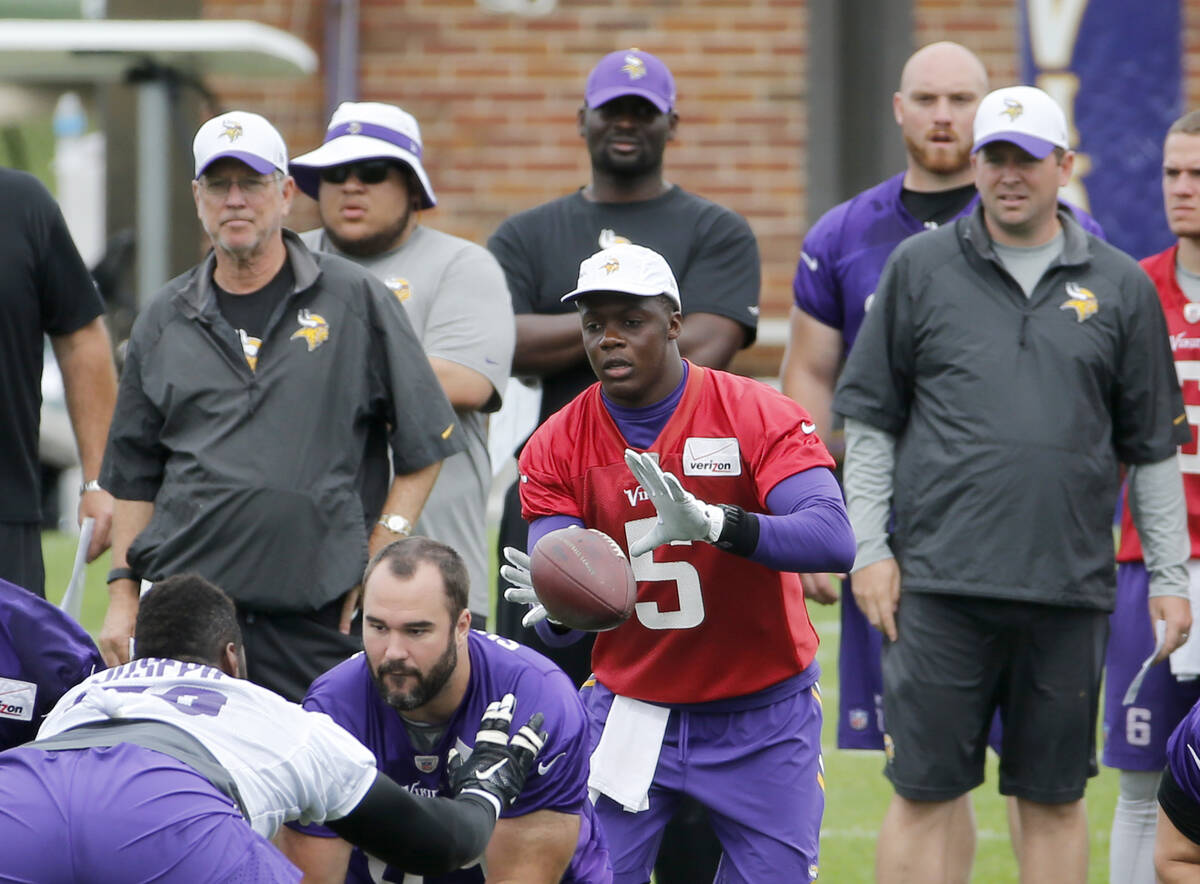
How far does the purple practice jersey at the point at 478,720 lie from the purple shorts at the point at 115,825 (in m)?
0.75

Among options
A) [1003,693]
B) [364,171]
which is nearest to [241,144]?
[364,171]

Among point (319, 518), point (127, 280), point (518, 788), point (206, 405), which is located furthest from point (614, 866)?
point (127, 280)

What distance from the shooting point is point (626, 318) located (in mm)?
4262

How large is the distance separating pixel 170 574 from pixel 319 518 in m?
0.37

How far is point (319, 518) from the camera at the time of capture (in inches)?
185

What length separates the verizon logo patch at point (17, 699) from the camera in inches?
156

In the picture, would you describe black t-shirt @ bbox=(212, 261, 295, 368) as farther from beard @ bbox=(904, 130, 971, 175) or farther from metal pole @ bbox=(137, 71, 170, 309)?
metal pole @ bbox=(137, 71, 170, 309)

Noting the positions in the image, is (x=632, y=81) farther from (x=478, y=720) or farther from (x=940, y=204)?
(x=478, y=720)

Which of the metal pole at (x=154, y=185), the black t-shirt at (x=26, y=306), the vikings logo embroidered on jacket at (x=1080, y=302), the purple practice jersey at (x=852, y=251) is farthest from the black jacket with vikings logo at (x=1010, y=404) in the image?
the metal pole at (x=154, y=185)

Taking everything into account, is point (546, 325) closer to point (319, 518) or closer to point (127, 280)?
point (319, 518)

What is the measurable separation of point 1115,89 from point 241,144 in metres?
4.89

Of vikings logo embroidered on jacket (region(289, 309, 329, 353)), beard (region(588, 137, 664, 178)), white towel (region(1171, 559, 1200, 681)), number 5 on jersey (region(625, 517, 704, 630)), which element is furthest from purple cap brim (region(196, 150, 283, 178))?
white towel (region(1171, 559, 1200, 681))

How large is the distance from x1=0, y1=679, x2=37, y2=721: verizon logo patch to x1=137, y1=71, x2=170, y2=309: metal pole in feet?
23.0

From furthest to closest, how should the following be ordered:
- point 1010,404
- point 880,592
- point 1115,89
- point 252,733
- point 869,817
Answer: point 1115,89, point 869,817, point 880,592, point 1010,404, point 252,733
